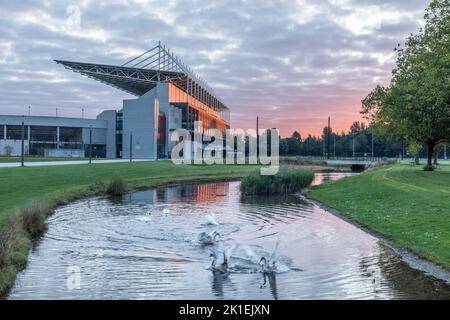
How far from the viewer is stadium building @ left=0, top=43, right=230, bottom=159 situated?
104m

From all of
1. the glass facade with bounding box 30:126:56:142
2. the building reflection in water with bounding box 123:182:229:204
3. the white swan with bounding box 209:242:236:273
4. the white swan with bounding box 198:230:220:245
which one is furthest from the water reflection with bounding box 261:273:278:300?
the glass facade with bounding box 30:126:56:142

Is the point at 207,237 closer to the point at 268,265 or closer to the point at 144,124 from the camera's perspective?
the point at 268,265

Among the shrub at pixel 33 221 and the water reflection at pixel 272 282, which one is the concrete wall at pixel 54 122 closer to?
the shrub at pixel 33 221

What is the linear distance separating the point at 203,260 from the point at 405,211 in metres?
11.3

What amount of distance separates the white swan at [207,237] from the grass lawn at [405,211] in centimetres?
616

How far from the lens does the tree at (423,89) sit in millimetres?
36250

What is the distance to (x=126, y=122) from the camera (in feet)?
→ 351

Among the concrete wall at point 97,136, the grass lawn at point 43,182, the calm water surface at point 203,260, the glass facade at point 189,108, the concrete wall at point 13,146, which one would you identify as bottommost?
the calm water surface at point 203,260

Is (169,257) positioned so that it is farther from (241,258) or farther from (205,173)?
(205,173)

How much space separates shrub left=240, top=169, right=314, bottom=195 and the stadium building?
67.2m

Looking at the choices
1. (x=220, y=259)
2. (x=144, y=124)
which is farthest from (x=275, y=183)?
(x=144, y=124)

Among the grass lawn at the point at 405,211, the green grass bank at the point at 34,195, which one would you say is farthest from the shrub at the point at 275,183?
the green grass bank at the point at 34,195

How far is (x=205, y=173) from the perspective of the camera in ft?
185
